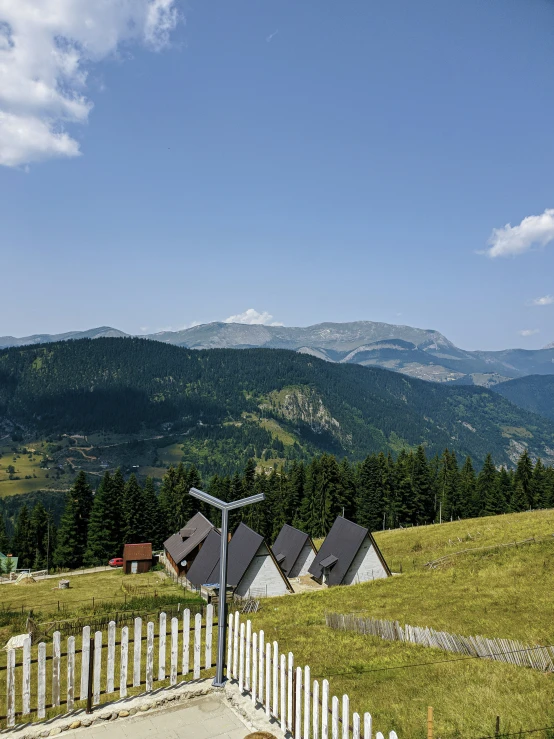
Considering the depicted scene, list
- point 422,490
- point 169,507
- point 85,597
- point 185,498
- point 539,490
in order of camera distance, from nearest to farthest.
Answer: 1. point 85,597
2. point 185,498
3. point 169,507
4. point 539,490
5. point 422,490

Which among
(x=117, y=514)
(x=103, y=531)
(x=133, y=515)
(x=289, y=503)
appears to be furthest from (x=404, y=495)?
(x=103, y=531)

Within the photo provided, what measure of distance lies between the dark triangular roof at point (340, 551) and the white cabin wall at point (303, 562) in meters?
2.03

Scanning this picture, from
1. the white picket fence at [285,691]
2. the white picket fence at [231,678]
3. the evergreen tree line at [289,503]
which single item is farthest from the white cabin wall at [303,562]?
the white picket fence at [285,691]

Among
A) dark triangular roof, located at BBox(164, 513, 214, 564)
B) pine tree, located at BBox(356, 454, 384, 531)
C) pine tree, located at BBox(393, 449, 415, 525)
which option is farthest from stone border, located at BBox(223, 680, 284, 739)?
pine tree, located at BBox(393, 449, 415, 525)

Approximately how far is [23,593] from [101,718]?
49.0 metres

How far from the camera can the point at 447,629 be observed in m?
21.0

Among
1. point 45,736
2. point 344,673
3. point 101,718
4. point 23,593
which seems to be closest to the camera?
point 45,736

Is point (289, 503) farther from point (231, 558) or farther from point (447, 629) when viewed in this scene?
point (447, 629)

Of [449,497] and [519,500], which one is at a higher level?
[519,500]

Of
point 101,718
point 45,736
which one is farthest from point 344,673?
point 45,736

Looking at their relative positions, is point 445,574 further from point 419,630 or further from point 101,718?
point 101,718

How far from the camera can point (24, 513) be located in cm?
8294

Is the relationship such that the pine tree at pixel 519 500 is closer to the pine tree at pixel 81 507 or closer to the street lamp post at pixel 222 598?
the pine tree at pixel 81 507

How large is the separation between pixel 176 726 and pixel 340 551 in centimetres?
3849
